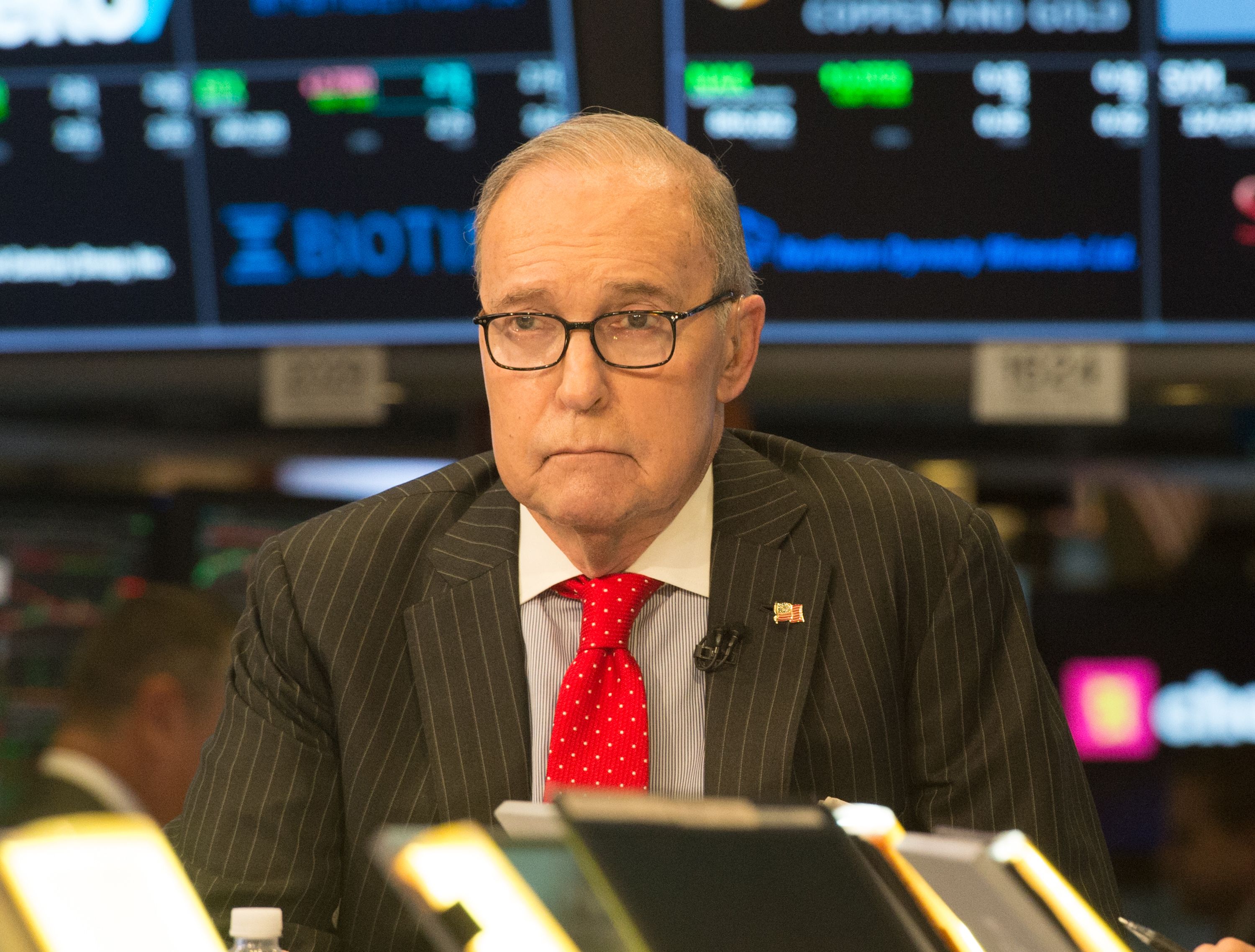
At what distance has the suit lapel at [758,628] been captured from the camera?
5.38 ft

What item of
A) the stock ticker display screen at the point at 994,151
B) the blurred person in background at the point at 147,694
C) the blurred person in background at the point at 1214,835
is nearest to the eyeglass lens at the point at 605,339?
→ the stock ticker display screen at the point at 994,151

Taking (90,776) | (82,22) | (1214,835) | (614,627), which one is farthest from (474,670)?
(1214,835)

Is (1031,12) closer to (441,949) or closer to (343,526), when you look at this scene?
(343,526)

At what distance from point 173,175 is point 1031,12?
1.56 m

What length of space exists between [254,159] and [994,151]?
1322mm

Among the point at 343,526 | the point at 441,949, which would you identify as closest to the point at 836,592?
the point at 343,526

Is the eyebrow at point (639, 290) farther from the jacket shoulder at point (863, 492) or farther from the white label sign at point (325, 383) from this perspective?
the white label sign at point (325, 383)

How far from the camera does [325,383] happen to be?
274cm

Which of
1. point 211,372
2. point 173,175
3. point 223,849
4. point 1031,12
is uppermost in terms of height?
point 1031,12

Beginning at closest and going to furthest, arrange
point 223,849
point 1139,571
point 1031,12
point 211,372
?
point 223,849 < point 1031,12 < point 211,372 < point 1139,571

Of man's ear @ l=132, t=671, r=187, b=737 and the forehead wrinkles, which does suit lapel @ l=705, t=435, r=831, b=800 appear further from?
man's ear @ l=132, t=671, r=187, b=737

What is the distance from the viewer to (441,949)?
0.81 metres

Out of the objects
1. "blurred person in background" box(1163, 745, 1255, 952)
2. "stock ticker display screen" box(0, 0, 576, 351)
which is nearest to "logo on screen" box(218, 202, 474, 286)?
"stock ticker display screen" box(0, 0, 576, 351)

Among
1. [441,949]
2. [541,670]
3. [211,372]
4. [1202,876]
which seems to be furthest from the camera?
[1202,876]
